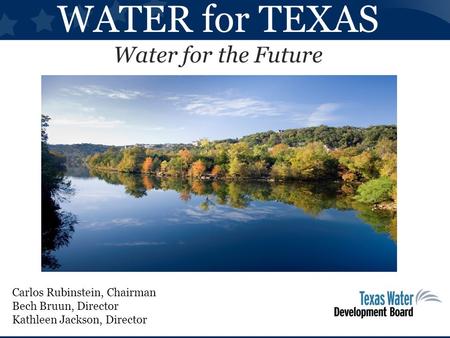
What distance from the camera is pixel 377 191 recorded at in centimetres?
822

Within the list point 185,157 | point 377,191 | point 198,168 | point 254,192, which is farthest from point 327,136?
point 198,168

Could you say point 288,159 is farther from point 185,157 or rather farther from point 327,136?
point 185,157

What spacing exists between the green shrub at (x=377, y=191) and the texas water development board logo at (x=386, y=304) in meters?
4.08

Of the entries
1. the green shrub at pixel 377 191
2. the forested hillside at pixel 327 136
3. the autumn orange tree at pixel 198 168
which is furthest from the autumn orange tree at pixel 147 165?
the green shrub at pixel 377 191

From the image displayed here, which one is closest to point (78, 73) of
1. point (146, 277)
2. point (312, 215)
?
point (146, 277)

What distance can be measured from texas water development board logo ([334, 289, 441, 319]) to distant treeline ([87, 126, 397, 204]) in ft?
12.6

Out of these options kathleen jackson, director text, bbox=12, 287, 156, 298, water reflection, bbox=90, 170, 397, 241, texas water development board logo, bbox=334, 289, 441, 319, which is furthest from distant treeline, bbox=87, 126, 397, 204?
kathleen jackson, director text, bbox=12, 287, 156, 298

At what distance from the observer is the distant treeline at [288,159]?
8.29 m

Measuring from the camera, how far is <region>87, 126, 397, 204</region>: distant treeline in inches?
326

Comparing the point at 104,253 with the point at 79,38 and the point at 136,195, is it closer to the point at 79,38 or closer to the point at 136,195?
the point at 79,38

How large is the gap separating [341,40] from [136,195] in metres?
7.51

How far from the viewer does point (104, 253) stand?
6.32m

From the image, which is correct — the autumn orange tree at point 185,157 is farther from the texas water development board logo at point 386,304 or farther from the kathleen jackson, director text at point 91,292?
the texas water development board logo at point 386,304

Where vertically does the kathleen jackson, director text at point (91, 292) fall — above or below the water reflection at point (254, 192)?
below
